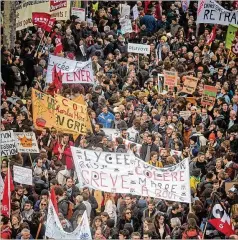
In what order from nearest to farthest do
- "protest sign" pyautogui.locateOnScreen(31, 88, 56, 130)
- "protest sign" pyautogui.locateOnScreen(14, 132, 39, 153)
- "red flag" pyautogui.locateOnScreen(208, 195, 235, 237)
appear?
"red flag" pyautogui.locateOnScreen(208, 195, 235, 237) → "protest sign" pyautogui.locateOnScreen(14, 132, 39, 153) → "protest sign" pyautogui.locateOnScreen(31, 88, 56, 130)

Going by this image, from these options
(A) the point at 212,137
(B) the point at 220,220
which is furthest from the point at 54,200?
(A) the point at 212,137

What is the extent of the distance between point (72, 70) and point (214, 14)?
4759mm

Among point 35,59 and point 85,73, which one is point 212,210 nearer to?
point 85,73

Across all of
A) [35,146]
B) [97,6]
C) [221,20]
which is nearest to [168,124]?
[35,146]

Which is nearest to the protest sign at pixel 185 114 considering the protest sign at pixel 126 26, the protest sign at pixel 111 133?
the protest sign at pixel 111 133

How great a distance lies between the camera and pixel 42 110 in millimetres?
24375

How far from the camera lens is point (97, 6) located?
34312 mm

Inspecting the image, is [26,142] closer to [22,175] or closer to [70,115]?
[70,115]

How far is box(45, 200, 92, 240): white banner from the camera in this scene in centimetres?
1975

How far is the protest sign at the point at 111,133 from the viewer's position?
24.0m

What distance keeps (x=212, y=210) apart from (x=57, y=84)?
23.8 ft

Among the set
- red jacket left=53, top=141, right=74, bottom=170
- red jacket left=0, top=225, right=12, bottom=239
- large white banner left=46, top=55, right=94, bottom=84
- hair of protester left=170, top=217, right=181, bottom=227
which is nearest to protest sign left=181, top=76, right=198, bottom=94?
large white banner left=46, top=55, right=94, bottom=84

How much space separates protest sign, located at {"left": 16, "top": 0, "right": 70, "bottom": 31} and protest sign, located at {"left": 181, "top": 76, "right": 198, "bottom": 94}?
462 cm

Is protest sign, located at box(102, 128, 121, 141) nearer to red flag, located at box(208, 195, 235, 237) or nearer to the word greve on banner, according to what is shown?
the word greve on banner
